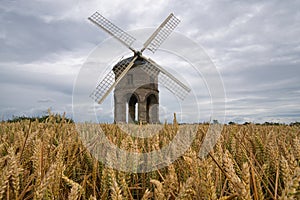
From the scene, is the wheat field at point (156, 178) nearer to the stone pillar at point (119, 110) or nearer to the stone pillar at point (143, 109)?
the stone pillar at point (119, 110)

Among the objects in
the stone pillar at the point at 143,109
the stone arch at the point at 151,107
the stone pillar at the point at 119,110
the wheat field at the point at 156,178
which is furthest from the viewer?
the stone arch at the point at 151,107

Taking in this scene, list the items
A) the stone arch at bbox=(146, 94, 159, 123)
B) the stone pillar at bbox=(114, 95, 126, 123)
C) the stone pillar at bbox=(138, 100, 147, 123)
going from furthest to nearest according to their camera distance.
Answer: the stone arch at bbox=(146, 94, 159, 123)
the stone pillar at bbox=(138, 100, 147, 123)
the stone pillar at bbox=(114, 95, 126, 123)

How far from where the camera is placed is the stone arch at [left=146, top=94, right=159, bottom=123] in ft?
90.3

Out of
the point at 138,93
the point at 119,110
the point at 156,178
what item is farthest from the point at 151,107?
the point at 156,178

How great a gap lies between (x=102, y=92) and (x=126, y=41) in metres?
6.49

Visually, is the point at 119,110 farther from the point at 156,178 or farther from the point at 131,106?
the point at 156,178

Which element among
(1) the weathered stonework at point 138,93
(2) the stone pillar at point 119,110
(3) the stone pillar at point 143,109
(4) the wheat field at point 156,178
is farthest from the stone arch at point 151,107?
(4) the wheat field at point 156,178

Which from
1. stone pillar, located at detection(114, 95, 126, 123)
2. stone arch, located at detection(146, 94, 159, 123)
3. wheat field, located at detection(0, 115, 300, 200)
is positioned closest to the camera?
wheat field, located at detection(0, 115, 300, 200)

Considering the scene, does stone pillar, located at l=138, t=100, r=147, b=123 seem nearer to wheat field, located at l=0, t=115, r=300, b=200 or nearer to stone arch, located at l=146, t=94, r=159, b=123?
stone arch, located at l=146, t=94, r=159, b=123

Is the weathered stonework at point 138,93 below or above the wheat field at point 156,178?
above

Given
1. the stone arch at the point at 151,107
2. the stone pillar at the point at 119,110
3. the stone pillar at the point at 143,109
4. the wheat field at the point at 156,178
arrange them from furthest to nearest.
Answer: the stone arch at the point at 151,107
the stone pillar at the point at 143,109
the stone pillar at the point at 119,110
the wheat field at the point at 156,178

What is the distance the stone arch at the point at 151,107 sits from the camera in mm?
27523

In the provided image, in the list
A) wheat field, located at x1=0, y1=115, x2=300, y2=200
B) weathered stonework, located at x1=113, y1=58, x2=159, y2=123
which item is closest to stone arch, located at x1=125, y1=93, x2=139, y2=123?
weathered stonework, located at x1=113, y1=58, x2=159, y2=123

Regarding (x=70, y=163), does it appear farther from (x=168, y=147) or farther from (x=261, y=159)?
(x=261, y=159)
